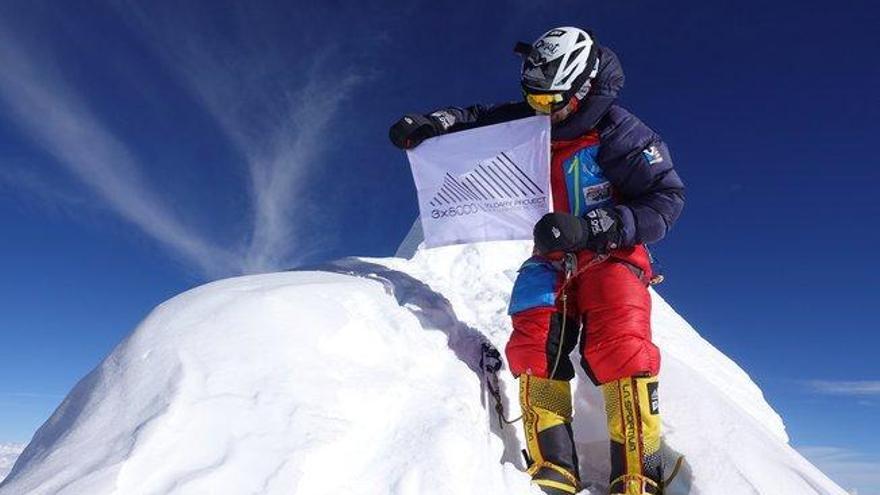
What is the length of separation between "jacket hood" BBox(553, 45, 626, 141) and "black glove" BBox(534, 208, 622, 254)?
28.5 inches

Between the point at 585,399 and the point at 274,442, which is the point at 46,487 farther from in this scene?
the point at 585,399

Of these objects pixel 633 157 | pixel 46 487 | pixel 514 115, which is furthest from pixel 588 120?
pixel 46 487

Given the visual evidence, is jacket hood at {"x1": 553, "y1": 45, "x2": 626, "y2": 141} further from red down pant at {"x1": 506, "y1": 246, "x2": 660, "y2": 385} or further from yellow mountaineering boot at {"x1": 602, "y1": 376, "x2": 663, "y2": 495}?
yellow mountaineering boot at {"x1": 602, "y1": 376, "x2": 663, "y2": 495}

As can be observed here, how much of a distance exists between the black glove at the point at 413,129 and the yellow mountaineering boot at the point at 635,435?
2465mm

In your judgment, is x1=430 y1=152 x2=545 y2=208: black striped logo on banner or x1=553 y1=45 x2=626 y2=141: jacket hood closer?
x1=553 y1=45 x2=626 y2=141: jacket hood

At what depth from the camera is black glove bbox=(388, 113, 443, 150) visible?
473 centimetres

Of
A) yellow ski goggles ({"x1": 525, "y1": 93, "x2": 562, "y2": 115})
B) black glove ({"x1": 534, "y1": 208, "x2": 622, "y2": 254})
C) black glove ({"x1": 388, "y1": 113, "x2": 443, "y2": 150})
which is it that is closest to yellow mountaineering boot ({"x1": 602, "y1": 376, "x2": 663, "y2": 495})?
black glove ({"x1": 534, "y1": 208, "x2": 622, "y2": 254})

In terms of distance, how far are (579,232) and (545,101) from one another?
1106 millimetres

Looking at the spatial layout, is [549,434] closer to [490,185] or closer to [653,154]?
[653,154]

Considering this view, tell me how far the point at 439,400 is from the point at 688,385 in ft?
5.71

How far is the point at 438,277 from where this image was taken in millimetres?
5199

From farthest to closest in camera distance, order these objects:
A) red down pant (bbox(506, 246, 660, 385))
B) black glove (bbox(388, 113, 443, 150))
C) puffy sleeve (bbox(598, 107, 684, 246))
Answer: black glove (bbox(388, 113, 443, 150)), puffy sleeve (bbox(598, 107, 684, 246)), red down pant (bbox(506, 246, 660, 385))

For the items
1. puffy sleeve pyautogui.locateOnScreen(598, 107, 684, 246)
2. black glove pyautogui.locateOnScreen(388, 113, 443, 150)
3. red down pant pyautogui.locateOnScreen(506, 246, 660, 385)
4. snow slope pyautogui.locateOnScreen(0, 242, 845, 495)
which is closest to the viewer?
snow slope pyautogui.locateOnScreen(0, 242, 845, 495)

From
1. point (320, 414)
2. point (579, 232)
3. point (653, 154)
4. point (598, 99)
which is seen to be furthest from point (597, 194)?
point (320, 414)
